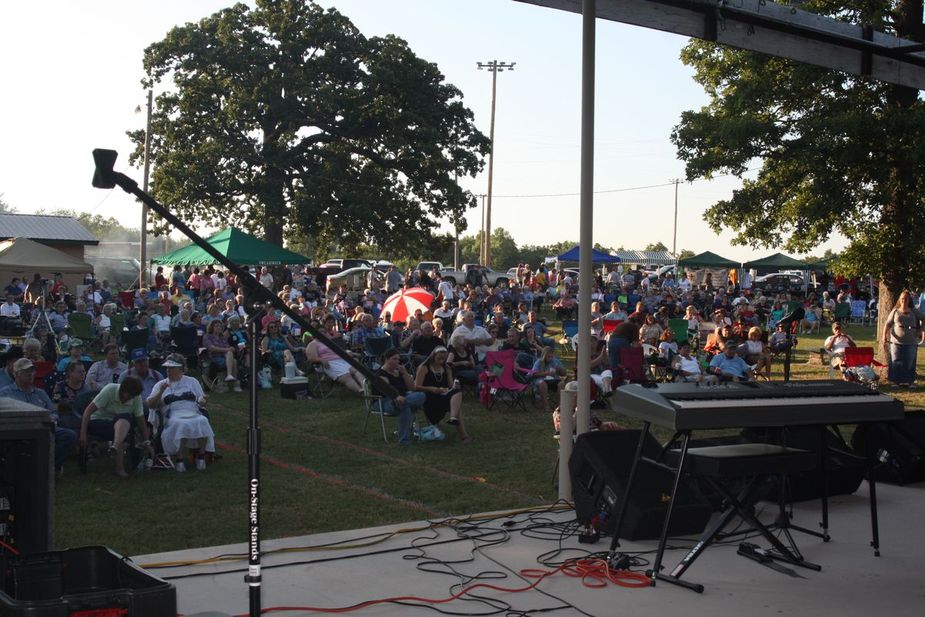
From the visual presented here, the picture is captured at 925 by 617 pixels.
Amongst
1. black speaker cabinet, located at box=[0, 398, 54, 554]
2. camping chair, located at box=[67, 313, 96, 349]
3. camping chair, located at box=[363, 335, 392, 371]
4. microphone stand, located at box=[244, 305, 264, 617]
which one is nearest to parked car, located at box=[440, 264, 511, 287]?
camping chair, located at box=[67, 313, 96, 349]

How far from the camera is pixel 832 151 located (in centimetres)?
1555

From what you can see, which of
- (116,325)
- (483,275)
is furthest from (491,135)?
(116,325)

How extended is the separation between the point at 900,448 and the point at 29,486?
22.1 ft

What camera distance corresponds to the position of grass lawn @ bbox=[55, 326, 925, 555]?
22.5 ft

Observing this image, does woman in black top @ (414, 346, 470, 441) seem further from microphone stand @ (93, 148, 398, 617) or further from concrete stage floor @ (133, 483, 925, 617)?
microphone stand @ (93, 148, 398, 617)

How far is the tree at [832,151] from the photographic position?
51.0 ft

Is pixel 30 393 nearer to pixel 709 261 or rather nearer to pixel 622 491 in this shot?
pixel 622 491

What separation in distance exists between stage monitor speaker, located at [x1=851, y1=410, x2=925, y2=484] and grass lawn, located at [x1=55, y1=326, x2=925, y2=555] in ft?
9.17

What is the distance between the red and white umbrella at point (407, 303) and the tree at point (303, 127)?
50.6 ft

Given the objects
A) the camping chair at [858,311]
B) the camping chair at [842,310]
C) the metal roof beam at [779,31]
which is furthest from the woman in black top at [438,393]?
the camping chair at [858,311]

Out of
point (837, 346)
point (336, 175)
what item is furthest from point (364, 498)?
point (336, 175)

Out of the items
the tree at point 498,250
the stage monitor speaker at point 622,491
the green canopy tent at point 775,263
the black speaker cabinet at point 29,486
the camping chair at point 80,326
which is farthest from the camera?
the tree at point 498,250

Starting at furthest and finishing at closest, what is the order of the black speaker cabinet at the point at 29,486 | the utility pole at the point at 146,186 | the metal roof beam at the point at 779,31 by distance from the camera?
the utility pole at the point at 146,186 < the metal roof beam at the point at 779,31 < the black speaker cabinet at the point at 29,486

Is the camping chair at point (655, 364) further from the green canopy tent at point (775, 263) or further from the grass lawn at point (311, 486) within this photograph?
the green canopy tent at point (775, 263)
